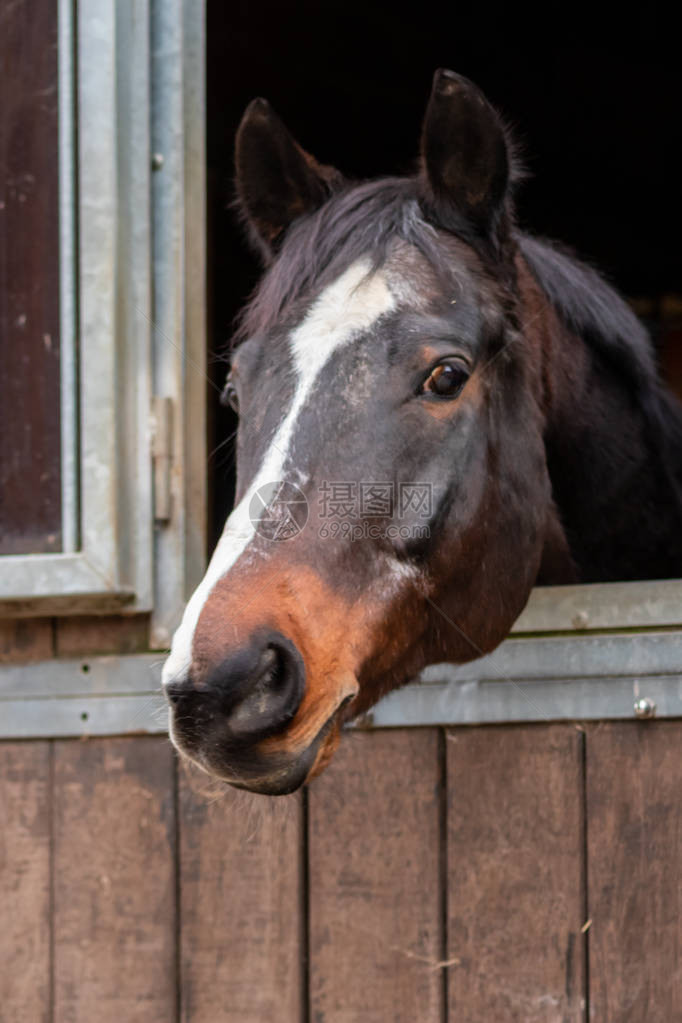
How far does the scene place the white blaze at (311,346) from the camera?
146 cm

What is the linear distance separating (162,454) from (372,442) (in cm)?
68

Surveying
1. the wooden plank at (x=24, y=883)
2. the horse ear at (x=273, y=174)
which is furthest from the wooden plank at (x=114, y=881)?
the horse ear at (x=273, y=174)

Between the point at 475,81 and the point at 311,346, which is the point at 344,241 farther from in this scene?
the point at 475,81

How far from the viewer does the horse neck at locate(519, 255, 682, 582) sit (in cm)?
209

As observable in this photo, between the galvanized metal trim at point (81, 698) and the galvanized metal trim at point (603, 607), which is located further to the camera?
the galvanized metal trim at point (81, 698)

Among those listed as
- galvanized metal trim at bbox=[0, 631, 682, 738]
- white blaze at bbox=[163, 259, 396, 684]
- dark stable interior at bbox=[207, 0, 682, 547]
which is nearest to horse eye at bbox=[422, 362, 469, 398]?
white blaze at bbox=[163, 259, 396, 684]

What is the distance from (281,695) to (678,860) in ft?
2.50

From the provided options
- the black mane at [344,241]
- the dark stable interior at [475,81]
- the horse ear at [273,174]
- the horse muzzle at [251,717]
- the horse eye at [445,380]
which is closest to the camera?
the horse muzzle at [251,717]

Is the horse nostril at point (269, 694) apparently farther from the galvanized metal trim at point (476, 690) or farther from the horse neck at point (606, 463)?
the horse neck at point (606, 463)

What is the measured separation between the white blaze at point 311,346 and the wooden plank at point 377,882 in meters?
0.57

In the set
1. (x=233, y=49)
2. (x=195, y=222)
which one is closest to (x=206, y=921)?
(x=195, y=222)

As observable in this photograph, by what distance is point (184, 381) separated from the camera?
2.18 metres

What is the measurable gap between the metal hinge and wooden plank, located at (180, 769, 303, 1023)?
19.8 inches

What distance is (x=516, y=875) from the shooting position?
6.04 feet
